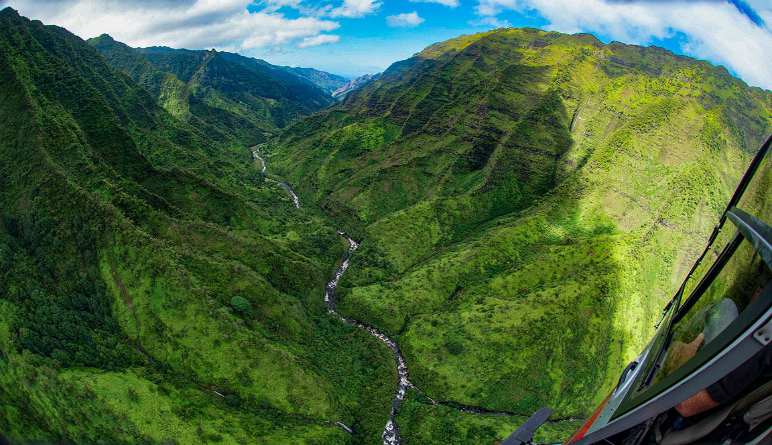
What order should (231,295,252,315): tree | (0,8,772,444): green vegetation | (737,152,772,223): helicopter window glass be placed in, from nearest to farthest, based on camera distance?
(737,152,772,223): helicopter window glass
(0,8,772,444): green vegetation
(231,295,252,315): tree

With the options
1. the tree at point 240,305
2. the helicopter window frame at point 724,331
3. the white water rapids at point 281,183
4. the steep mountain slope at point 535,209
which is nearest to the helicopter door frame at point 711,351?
the helicopter window frame at point 724,331

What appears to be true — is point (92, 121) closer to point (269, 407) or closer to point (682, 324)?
point (269, 407)

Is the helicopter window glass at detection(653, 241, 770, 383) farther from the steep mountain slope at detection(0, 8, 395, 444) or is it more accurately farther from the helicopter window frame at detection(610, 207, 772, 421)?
the steep mountain slope at detection(0, 8, 395, 444)

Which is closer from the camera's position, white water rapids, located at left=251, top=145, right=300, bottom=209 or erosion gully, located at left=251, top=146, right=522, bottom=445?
erosion gully, located at left=251, top=146, right=522, bottom=445

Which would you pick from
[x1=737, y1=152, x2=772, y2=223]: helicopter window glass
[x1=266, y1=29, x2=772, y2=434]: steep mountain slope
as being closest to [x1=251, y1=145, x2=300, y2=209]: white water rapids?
[x1=266, y1=29, x2=772, y2=434]: steep mountain slope

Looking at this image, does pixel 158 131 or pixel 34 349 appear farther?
pixel 158 131

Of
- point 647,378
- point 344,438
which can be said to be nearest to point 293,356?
point 344,438

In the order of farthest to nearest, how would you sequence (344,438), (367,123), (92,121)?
(367,123) < (92,121) < (344,438)

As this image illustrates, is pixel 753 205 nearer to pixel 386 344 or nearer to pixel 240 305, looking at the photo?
pixel 240 305

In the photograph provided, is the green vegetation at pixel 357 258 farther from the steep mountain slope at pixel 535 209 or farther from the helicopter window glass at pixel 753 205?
the helicopter window glass at pixel 753 205
